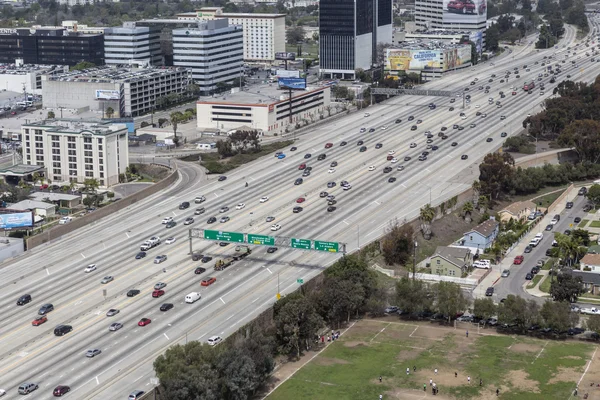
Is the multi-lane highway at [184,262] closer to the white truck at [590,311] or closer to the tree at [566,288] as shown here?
the tree at [566,288]

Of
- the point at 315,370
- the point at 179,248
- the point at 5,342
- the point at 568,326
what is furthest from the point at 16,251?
the point at 568,326

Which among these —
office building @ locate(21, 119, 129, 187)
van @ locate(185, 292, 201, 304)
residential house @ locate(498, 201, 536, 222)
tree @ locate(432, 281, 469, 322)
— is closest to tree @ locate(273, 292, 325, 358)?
van @ locate(185, 292, 201, 304)

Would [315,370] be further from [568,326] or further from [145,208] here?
[145,208]

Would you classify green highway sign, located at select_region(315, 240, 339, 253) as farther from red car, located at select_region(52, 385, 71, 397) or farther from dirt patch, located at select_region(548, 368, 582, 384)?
red car, located at select_region(52, 385, 71, 397)

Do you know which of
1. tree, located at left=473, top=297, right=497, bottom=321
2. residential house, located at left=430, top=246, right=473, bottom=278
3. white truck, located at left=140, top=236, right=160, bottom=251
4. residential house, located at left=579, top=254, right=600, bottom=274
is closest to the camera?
tree, located at left=473, top=297, right=497, bottom=321

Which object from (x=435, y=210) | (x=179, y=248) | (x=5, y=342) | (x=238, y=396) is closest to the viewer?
(x=238, y=396)

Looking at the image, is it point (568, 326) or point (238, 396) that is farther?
point (568, 326)

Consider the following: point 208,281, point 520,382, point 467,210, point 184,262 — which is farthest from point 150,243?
point 520,382
